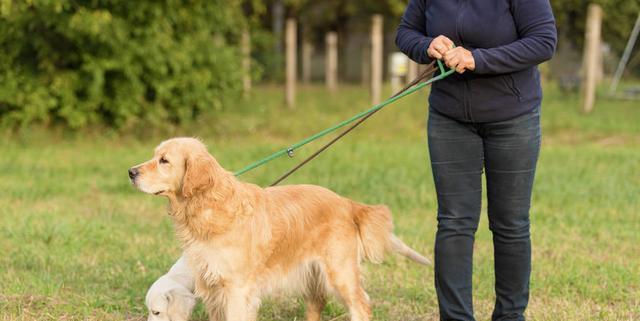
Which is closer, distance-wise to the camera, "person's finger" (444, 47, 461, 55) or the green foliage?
"person's finger" (444, 47, 461, 55)

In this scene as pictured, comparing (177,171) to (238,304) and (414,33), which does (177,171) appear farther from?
(414,33)

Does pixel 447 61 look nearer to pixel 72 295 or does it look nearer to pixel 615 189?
pixel 72 295

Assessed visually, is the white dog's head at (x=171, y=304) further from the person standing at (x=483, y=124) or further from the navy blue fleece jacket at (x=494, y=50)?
the navy blue fleece jacket at (x=494, y=50)

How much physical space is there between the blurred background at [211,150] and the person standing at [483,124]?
34.3 inches

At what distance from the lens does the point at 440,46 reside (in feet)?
15.3

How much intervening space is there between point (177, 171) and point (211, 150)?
9.51 m

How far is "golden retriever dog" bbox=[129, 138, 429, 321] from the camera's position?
488 centimetres

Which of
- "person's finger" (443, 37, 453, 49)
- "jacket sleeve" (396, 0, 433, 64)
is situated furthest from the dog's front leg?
"person's finger" (443, 37, 453, 49)

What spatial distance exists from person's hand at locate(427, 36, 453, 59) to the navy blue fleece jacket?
96 millimetres

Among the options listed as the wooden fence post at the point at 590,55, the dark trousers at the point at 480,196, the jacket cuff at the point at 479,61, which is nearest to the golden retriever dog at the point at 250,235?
the dark trousers at the point at 480,196

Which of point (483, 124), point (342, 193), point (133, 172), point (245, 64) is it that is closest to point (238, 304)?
point (133, 172)

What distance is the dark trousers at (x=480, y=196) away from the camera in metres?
4.78

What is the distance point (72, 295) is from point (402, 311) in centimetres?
221

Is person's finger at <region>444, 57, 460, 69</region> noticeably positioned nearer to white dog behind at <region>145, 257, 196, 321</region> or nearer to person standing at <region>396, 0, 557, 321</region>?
person standing at <region>396, 0, 557, 321</region>
